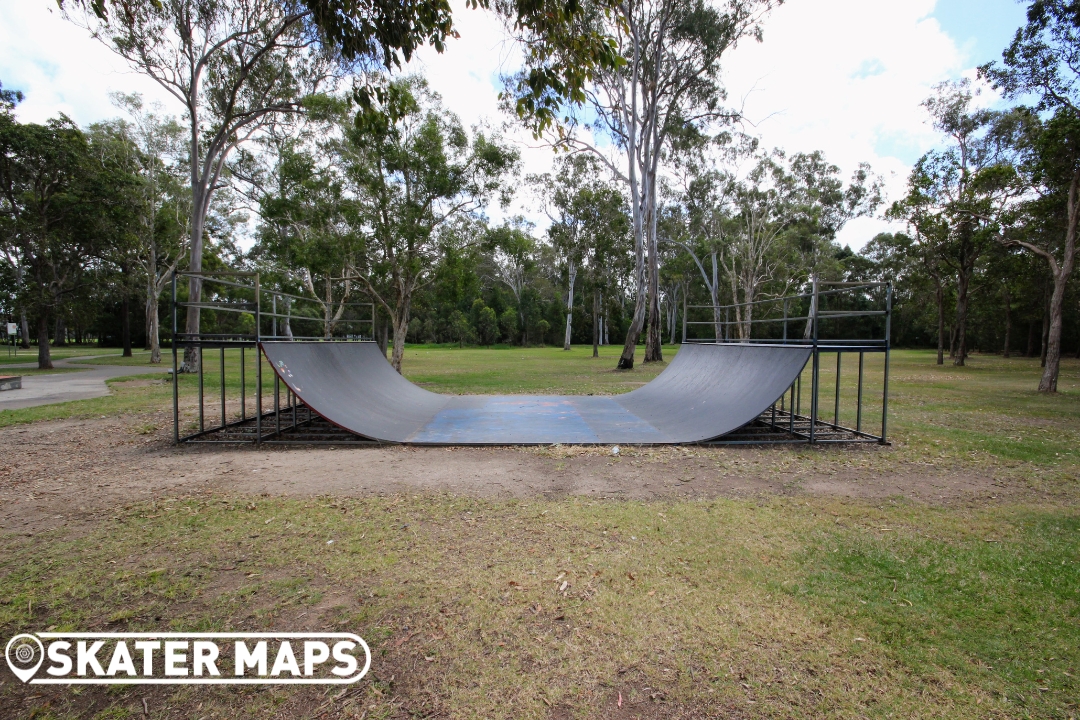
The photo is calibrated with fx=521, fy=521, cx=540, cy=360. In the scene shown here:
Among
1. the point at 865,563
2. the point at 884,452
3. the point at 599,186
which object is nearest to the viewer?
the point at 865,563

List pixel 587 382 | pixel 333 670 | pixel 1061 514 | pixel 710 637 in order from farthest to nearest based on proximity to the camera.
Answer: pixel 587 382 → pixel 1061 514 → pixel 710 637 → pixel 333 670

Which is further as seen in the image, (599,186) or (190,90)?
(599,186)

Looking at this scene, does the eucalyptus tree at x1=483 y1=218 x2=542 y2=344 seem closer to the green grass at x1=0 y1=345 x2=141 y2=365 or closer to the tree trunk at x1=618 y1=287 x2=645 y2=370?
the tree trunk at x1=618 y1=287 x2=645 y2=370

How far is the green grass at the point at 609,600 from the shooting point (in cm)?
184

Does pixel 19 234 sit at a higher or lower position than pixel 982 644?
higher

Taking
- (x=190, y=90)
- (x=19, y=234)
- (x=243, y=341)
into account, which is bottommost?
(x=243, y=341)

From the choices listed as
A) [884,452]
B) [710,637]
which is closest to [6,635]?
[710,637]

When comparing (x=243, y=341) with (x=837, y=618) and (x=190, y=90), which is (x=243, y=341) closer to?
(x=837, y=618)

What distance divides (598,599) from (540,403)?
6.78 m

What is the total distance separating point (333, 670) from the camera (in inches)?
78.5

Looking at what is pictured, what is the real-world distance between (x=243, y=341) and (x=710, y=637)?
5.76m

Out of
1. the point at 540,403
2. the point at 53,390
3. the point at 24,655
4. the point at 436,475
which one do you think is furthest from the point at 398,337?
the point at 24,655

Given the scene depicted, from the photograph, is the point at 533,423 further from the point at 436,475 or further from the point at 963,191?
the point at 963,191

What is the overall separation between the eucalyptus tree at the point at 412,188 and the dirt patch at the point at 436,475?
23.9ft
